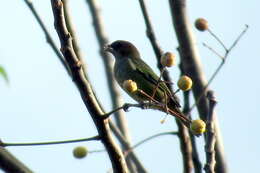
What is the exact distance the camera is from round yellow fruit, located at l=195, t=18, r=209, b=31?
4.21 meters

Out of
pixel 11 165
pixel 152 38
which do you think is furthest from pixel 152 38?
pixel 11 165

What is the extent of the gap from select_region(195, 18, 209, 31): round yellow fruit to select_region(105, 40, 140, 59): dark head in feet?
10.1

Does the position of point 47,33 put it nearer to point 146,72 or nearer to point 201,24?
point 201,24

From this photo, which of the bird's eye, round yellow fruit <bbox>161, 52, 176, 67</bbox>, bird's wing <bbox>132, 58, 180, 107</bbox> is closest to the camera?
round yellow fruit <bbox>161, 52, 176, 67</bbox>

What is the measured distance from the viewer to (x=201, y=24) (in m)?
4.22

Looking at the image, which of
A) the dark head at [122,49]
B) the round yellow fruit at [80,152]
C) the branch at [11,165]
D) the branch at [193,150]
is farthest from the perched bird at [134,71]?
the branch at [11,165]

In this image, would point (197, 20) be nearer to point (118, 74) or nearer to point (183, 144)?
point (183, 144)

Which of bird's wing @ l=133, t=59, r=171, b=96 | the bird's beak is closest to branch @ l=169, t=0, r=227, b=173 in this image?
bird's wing @ l=133, t=59, r=171, b=96

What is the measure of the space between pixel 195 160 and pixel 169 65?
56cm

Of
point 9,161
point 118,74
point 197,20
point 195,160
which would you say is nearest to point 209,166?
point 195,160

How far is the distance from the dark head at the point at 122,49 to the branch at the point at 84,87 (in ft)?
14.7

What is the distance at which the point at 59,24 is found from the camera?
98.7 inches

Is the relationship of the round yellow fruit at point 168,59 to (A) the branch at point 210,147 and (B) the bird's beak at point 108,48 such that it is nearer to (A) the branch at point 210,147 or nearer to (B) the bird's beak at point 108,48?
(A) the branch at point 210,147

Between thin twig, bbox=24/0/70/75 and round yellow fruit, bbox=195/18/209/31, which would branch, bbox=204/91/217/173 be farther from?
thin twig, bbox=24/0/70/75
